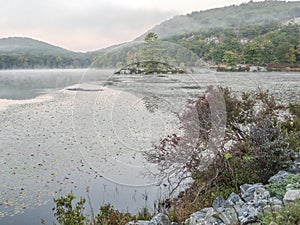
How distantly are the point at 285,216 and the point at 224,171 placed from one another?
2667mm

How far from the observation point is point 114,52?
598cm

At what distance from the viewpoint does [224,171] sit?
5.77 meters

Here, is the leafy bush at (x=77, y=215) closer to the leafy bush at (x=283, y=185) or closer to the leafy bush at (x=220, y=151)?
the leafy bush at (x=220, y=151)

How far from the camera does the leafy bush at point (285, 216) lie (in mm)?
3013

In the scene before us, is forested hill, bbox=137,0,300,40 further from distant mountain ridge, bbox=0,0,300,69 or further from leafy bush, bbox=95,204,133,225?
leafy bush, bbox=95,204,133,225

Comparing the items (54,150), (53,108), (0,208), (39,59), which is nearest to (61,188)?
(0,208)

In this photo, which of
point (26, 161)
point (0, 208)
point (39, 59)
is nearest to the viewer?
point (0, 208)

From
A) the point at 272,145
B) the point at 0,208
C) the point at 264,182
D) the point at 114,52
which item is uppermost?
the point at 114,52

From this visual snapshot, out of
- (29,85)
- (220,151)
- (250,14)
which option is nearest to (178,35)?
(220,151)

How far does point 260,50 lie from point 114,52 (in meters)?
61.2

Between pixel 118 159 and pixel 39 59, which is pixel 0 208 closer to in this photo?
pixel 118 159

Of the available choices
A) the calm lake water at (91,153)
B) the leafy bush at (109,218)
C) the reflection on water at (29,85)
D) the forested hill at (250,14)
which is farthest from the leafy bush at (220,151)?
the forested hill at (250,14)

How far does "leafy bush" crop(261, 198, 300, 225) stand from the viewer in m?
3.01

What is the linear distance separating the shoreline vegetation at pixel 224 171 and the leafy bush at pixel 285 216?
32 millimetres
